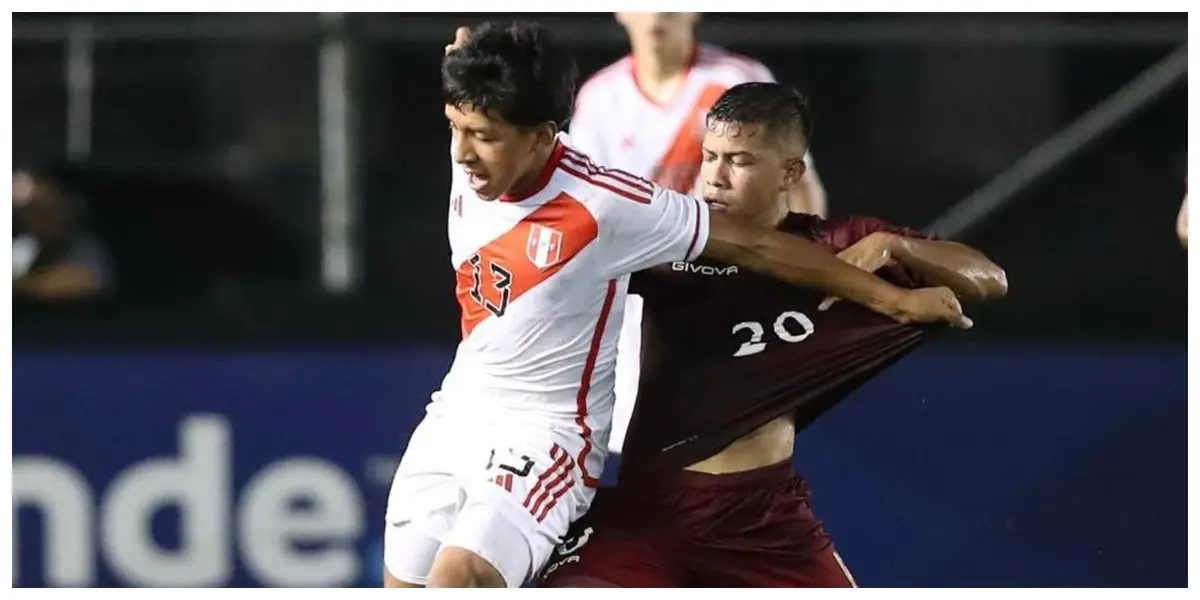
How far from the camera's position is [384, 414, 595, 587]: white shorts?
398 centimetres

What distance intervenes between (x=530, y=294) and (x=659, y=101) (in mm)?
1806

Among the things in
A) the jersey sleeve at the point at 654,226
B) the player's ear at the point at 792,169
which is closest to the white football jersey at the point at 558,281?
the jersey sleeve at the point at 654,226

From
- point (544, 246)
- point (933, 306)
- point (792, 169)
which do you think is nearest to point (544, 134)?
point (544, 246)

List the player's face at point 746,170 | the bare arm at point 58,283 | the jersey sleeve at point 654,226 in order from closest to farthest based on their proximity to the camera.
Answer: the jersey sleeve at point 654,226, the player's face at point 746,170, the bare arm at point 58,283

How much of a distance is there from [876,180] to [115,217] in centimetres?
231

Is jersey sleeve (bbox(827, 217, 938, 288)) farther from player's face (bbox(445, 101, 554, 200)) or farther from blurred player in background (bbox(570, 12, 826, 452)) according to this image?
blurred player in background (bbox(570, 12, 826, 452))

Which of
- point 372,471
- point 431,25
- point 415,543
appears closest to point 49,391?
point 372,471

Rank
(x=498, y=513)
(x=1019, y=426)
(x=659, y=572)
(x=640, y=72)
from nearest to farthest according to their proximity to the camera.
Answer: (x=498, y=513) → (x=659, y=572) → (x=640, y=72) → (x=1019, y=426)

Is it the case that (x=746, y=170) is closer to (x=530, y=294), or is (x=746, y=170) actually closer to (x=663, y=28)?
(x=530, y=294)

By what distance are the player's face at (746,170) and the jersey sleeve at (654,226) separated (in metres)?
0.14

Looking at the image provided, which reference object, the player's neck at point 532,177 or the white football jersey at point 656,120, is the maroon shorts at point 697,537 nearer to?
the player's neck at point 532,177

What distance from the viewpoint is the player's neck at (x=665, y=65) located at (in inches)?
226

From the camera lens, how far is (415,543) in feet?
13.7
